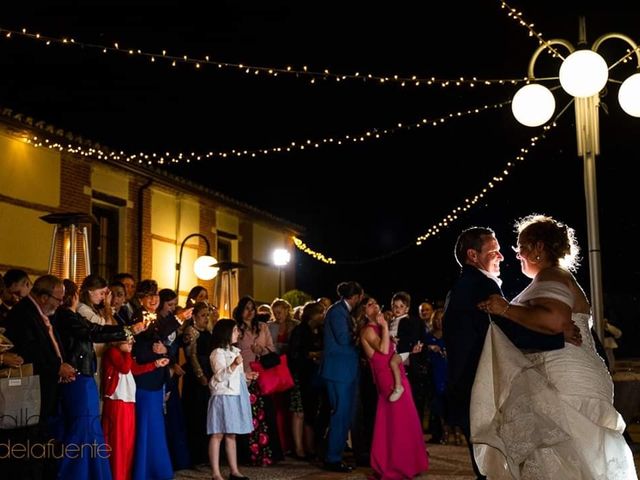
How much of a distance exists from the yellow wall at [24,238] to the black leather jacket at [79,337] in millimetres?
5651

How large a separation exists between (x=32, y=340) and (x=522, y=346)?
395 cm

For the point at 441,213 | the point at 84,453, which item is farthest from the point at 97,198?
the point at 441,213

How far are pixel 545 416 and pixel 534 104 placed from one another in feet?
17.5

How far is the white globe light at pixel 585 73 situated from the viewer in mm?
8828

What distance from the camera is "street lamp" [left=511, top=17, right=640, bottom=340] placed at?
8898 millimetres

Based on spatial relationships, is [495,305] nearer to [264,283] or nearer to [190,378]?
[190,378]

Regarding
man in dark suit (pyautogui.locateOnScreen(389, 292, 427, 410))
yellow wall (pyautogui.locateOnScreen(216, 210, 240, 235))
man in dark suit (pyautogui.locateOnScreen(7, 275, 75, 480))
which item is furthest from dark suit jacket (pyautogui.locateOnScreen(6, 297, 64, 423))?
yellow wall (pyautogui.locateOnScreen(216, 210, 240, 235))

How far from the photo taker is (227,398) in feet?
29.2

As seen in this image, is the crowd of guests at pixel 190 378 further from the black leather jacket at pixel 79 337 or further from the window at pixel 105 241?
the window at pixel 105 241

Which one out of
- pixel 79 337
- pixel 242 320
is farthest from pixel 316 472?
pixel 79 337

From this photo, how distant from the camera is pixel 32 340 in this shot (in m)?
7.00

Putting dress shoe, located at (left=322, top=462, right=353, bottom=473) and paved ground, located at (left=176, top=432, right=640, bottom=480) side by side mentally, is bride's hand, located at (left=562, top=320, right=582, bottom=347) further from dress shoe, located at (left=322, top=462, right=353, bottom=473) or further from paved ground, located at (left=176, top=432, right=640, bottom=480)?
dress shoe, located at (left=322, top=462, right=353, bottom=473)

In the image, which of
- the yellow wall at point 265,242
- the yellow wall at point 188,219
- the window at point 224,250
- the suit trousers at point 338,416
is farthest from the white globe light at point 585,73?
the yellow wall at point 265,242

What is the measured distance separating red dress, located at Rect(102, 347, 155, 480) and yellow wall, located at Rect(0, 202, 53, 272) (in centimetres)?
531
